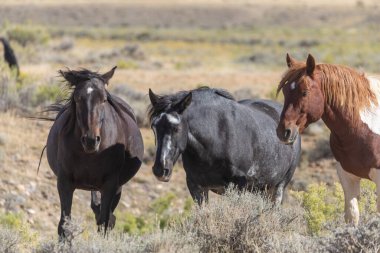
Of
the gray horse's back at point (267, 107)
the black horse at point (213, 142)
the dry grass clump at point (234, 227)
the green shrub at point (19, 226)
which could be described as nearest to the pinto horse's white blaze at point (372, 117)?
the dry grass clump at point (234, 227)

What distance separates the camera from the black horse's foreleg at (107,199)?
9445 millimetres

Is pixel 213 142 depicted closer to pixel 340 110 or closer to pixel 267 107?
pixel 340 110

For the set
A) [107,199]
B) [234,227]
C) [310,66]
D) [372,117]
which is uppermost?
[310,66]

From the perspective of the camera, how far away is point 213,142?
29.9ft

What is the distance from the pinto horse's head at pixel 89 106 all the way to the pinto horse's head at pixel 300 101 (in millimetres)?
1876

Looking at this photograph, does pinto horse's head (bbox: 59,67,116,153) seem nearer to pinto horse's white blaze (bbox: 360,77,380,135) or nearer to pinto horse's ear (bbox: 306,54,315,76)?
pinto horse's ear (bbox: 306,54,315,76)

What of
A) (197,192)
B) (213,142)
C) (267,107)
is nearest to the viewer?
(213,142)

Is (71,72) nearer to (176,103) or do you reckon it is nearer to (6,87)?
(176,103)

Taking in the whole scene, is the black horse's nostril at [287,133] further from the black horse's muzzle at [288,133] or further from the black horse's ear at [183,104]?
the black horse's ear at [183,104]

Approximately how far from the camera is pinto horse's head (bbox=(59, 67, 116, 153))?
8594 mm

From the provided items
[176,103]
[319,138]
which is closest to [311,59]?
[176,103]

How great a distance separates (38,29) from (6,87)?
2151cm

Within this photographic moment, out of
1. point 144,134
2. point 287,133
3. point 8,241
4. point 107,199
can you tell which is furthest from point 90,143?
point 144,134

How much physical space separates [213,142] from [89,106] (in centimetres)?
138
